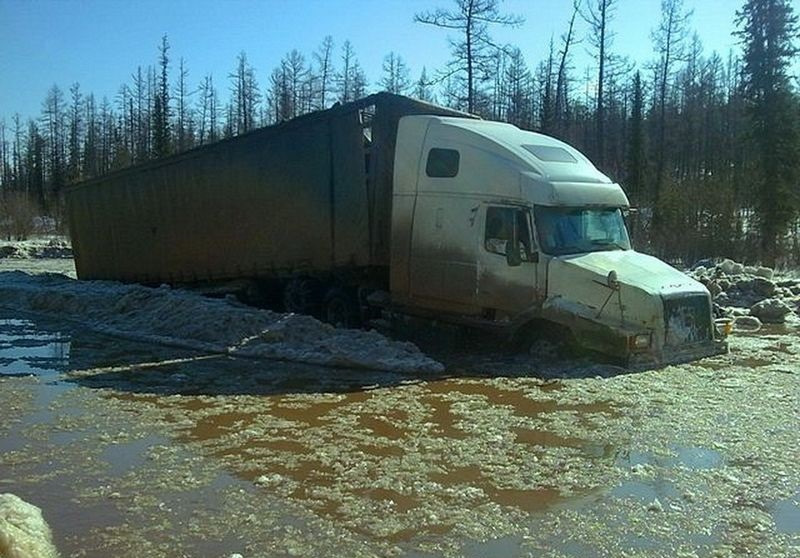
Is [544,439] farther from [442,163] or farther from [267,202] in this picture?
[267,202]

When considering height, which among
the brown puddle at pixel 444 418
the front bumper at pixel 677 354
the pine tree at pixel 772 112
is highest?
the pine tree at pixel 772 112

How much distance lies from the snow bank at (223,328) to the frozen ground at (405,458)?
41 centimetres

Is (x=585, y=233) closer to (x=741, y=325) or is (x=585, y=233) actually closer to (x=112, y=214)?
(x=741, y=325)

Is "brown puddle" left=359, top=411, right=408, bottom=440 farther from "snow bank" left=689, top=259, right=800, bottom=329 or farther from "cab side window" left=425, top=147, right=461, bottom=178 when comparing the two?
"snow bank" left=689, top=259, right=800, bottom=329

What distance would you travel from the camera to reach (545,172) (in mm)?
12180

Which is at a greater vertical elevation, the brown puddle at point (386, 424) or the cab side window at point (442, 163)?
the cab side window at point (442, 163)

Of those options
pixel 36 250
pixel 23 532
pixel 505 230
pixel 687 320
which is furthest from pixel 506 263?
pixel 36 250

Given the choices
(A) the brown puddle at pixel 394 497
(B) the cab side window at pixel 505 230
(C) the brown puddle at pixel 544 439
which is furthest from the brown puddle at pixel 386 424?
(B) the cab side window at pixel 505 230

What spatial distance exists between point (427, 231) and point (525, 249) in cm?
199

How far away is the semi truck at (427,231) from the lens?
37.8 feet

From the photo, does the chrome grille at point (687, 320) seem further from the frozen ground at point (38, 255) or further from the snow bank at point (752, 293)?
the frozen ground at point (38, 255)

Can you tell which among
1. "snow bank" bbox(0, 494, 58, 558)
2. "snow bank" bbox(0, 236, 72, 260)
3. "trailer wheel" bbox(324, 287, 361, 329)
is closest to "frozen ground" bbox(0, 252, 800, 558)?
"snow bank" bbox(0, 494, 58, 558)

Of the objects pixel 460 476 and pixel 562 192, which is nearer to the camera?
pixel 460 476

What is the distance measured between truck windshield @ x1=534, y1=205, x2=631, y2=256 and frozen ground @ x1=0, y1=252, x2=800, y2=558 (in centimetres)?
176
